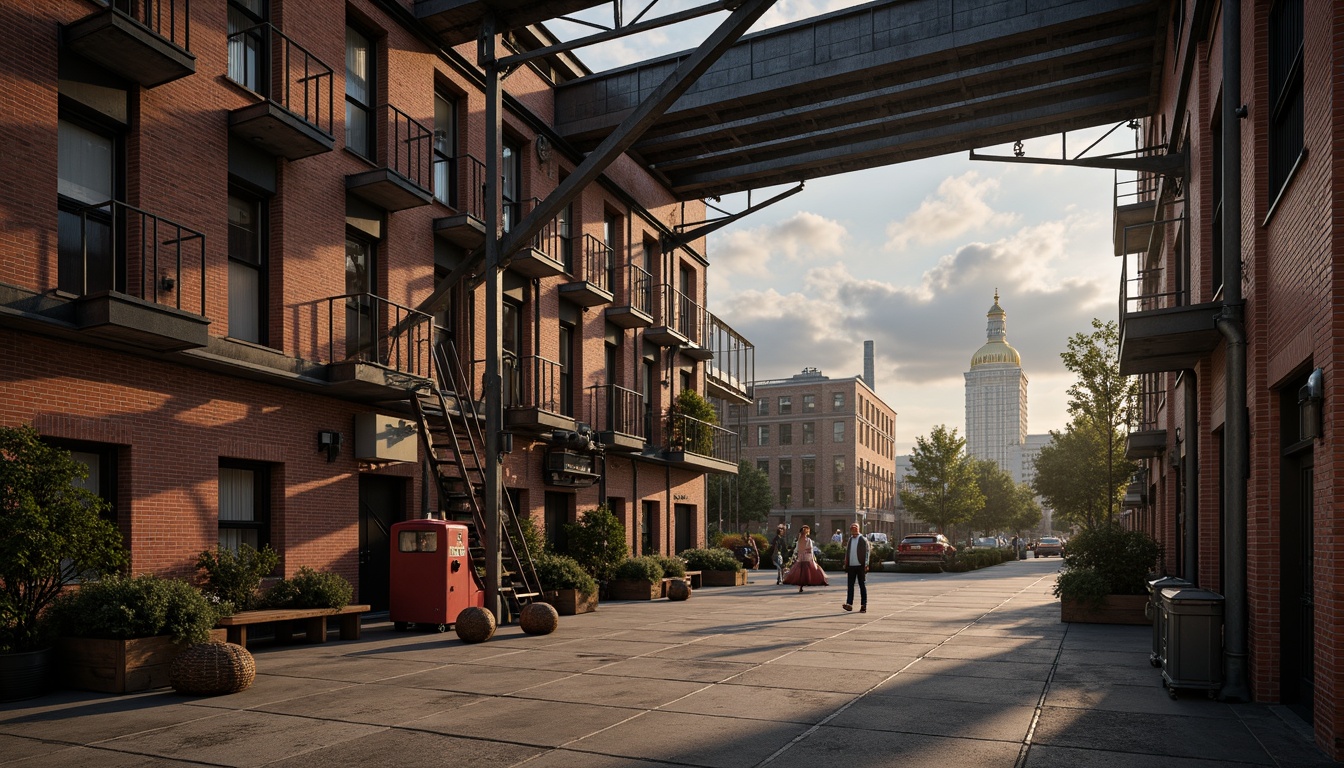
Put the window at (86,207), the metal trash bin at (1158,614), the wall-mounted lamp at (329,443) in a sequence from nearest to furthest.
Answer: the metal trash bin at (1158,614) → the window at (86,207) → the wall-mounted lamp at (329,443)

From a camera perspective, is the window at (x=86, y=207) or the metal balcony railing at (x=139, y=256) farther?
the metal balcony railing at (x=139, y=256)

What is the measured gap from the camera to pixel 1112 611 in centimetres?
1633

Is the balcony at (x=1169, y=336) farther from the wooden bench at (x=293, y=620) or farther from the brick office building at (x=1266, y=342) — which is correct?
the wooden bench at (x=293, y=620)

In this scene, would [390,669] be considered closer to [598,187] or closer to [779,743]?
[779,743]

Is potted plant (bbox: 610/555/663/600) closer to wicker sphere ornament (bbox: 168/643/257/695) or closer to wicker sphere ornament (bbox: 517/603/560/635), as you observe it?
wicker sphere ornament (bbox: 517/603/560/635)

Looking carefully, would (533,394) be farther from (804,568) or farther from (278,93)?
(804,568)

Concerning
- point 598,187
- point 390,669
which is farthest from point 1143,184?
point 390,669

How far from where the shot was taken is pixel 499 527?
15266 millimetres

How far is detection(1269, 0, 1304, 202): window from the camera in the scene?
28.9 feet

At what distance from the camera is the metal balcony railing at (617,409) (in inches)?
971

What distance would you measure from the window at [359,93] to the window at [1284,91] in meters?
13.0

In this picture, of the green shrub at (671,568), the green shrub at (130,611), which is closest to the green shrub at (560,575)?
the green shrub at (671,568)

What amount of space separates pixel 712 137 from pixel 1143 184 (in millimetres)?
11643

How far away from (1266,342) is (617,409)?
17799 millimetres
